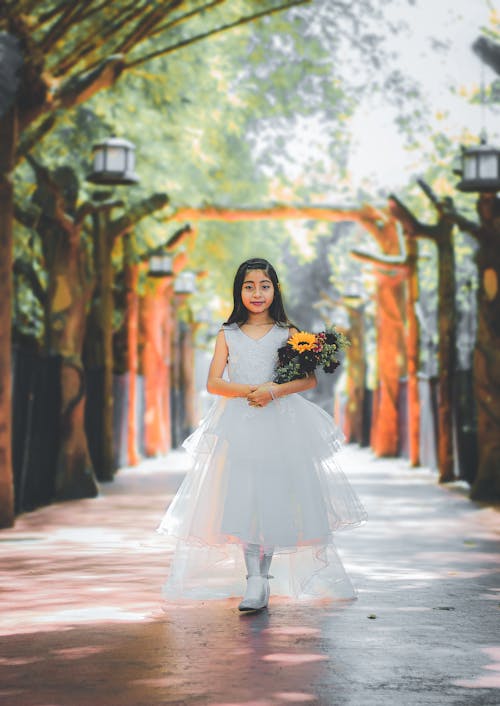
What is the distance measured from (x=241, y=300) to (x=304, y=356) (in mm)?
565

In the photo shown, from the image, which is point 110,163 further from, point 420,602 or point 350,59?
point 420,602

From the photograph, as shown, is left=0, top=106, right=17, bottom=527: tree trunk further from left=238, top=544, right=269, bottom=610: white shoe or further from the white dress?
left=238, top=544, right=269, bottom=610: white shoe

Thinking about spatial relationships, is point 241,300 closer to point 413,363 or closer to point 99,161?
point 99,161

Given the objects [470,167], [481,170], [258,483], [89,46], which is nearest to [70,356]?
[89,46]

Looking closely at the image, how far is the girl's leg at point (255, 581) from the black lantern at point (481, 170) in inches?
422

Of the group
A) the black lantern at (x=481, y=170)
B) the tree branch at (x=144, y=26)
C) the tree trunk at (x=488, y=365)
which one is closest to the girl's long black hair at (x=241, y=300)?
the tree branch at (x=144, y=26)

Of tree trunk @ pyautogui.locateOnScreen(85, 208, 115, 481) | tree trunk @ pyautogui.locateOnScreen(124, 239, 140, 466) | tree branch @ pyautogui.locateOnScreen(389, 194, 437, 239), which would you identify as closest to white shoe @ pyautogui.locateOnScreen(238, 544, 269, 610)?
tree trunk @ pyautogui.locateOnScreen(85, 208, 115, 481)

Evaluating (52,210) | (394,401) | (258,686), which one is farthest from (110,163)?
(394,401)

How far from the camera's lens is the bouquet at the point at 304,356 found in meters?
7.47

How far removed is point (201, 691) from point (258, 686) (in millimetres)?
254

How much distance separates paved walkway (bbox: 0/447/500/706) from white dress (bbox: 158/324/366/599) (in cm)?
20

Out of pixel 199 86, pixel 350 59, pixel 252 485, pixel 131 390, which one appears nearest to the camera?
pixel 252 485

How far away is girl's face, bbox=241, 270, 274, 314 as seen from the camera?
25.0ft

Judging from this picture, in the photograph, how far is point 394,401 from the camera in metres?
30.9
